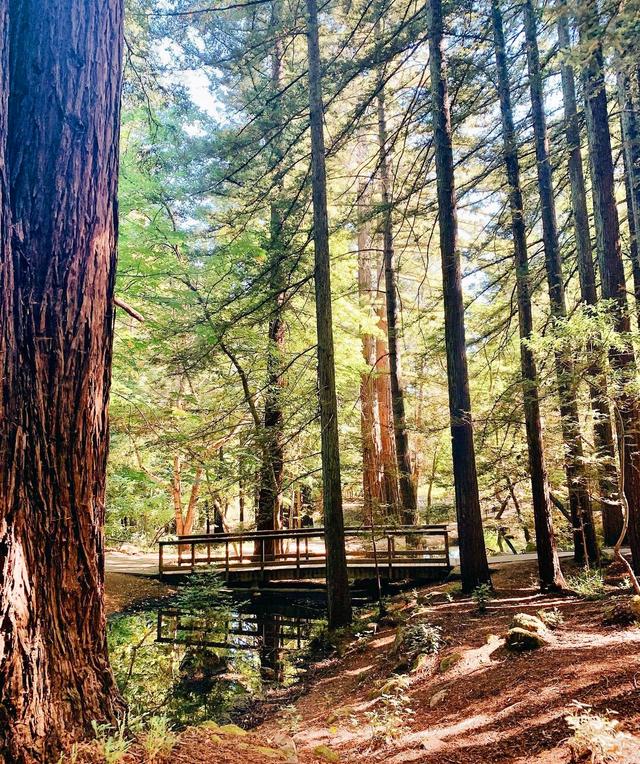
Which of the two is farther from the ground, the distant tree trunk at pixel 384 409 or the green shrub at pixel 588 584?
Result: the distant tree trunk at pixel 384 409

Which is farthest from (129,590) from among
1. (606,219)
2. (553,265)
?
(606,219)

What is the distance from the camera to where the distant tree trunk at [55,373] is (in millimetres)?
2225

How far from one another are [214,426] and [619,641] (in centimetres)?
746

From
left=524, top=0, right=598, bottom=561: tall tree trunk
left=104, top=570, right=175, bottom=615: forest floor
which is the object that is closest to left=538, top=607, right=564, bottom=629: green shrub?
left=524, top=0, right=598, bottom=561: tall tree trunk

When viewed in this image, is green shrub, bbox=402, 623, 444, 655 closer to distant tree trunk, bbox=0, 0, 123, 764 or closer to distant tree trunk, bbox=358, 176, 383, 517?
distant tree trunk, bbox=0, 0, 123, 764

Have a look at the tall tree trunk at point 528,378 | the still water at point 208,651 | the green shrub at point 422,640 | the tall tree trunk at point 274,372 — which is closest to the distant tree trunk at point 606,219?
the tall tree trunk at point 528,378

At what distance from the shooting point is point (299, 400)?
9609 mm

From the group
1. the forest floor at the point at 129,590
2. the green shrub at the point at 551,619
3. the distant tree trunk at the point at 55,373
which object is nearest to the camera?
the distant tree trunk at the point at 55,373

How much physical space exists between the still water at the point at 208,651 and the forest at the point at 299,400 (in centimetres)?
8

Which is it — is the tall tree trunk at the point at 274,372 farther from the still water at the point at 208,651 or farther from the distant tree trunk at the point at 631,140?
the distant tree trunk at the point at 631,140

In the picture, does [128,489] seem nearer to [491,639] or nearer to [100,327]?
[491,639]

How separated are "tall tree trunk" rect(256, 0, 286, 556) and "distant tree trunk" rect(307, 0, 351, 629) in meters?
0.90

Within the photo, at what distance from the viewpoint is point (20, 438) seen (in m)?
2.32

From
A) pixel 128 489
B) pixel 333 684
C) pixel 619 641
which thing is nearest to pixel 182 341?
pixel 128 489
